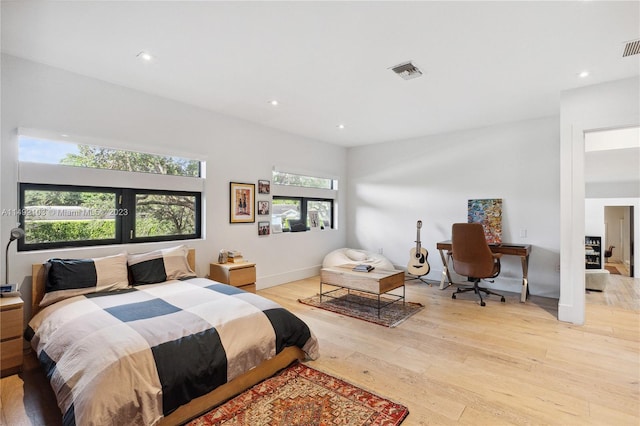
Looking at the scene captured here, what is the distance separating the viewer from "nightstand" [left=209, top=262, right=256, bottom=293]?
3844 millimetres

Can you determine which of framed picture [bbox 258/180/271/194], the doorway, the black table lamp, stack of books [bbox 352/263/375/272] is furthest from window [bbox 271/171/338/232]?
the doorway

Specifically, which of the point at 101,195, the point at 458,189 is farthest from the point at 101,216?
the point at 458,189

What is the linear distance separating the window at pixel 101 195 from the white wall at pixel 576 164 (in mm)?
4558

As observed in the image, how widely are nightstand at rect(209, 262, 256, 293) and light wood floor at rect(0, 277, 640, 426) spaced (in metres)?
0.71

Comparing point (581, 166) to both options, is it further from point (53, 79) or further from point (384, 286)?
point (53, 79)

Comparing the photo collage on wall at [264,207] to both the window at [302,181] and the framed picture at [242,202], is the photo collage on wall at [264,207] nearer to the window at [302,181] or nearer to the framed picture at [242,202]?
the framed picture at [242,202]

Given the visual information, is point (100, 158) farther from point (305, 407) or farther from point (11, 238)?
point (305, 407)

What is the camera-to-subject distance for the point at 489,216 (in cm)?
496

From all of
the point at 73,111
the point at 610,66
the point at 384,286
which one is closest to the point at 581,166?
the point at 610,66

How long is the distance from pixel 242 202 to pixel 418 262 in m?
3.21

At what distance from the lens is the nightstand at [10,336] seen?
2277 mm

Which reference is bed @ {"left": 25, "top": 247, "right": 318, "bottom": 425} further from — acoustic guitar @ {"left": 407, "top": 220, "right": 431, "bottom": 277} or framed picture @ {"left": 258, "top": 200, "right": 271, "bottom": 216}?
acoustic guitar @ {"left": 407, "top": 220, "right": 431, "bottom": 277}

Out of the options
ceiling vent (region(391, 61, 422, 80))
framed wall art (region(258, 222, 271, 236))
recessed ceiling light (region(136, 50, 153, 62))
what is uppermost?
recessed ceiling light (region(136, 50, 153, 62))

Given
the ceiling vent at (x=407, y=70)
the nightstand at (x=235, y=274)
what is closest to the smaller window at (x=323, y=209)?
the nightstand at (x=235, y=274)
